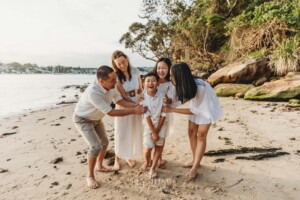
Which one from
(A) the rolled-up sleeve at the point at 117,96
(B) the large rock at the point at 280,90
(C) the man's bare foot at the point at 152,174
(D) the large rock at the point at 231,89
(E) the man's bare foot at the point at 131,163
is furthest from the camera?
(D) the large rock at the point at 231,89

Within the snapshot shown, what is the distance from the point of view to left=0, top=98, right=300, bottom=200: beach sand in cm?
378

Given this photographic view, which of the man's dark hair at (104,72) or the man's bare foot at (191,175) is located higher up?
the man's dark hair at (104,72)

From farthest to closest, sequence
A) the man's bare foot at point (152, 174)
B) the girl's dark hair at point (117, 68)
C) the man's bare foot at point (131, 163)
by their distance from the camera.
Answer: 1. the man's bare foot at point (131, 163)
2. the girl's dark hair at point (117, 68)
3. the man's bare foot at point (152, 174)

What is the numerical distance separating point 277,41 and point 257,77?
1811 millimetres

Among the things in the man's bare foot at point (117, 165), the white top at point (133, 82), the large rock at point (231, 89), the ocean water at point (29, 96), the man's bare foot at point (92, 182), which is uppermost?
the white top at point (133, 82)

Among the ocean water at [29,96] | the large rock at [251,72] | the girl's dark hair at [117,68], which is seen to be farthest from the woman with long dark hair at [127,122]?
the ocean water at [29,96]

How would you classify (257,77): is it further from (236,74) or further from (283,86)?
(283,86)

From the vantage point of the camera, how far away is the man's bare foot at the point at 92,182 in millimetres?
4055

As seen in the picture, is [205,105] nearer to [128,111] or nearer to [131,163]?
[128,111]

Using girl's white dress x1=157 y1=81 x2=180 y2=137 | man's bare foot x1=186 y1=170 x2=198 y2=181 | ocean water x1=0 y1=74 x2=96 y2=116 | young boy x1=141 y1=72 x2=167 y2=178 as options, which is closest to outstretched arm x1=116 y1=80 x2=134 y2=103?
young boy x1=141 y1=72 x2=167 y2=178

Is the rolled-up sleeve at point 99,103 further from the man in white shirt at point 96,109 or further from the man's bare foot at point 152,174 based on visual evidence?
the man's bare foot at point 152,174

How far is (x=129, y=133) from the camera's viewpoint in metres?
4.65

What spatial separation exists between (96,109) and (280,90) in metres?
7.80

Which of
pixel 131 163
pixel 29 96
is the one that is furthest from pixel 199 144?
pixel 29 96
